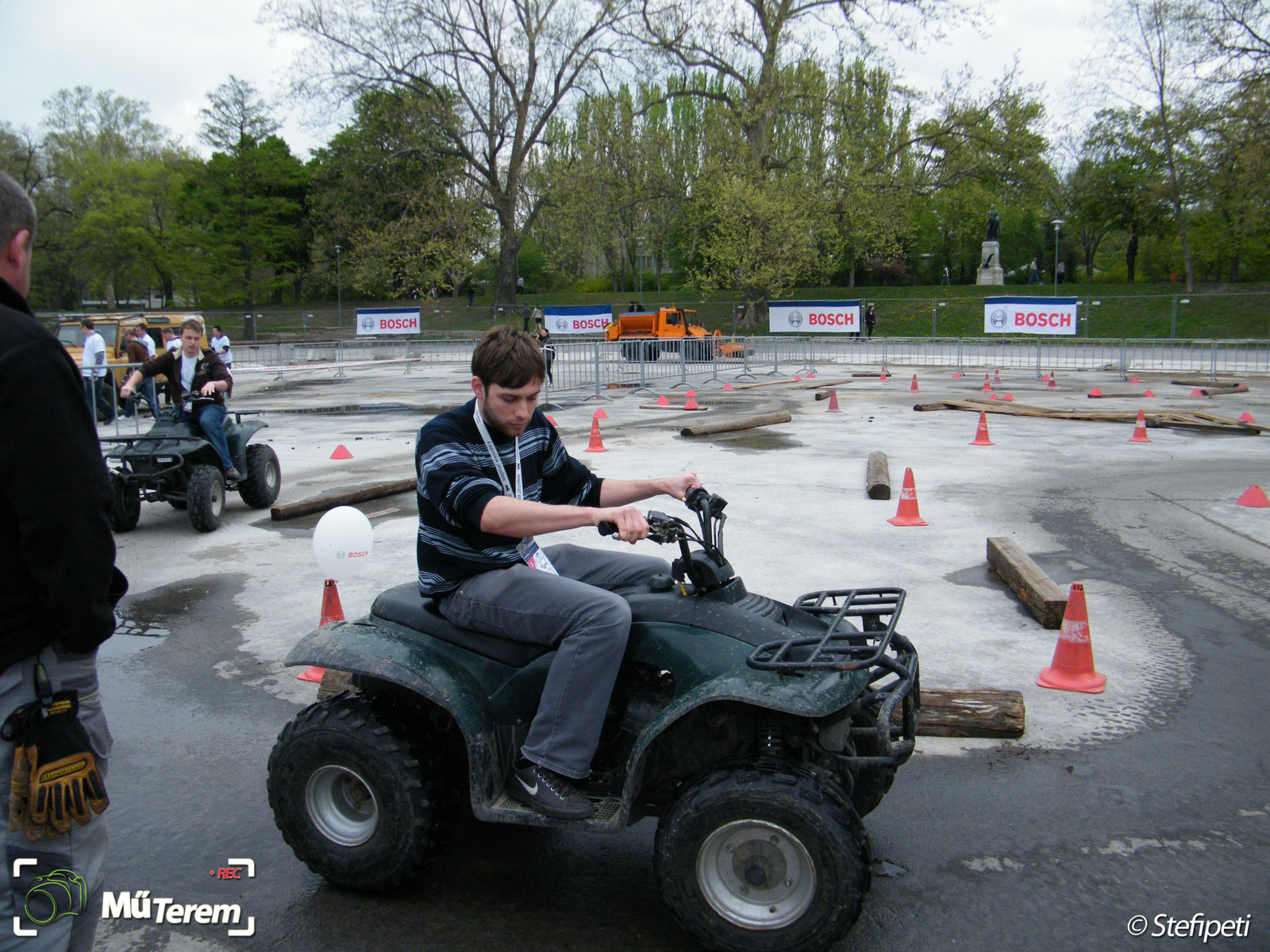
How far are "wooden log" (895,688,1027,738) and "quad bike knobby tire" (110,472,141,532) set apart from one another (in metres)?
6.91

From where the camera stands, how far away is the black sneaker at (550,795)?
9.53 ft

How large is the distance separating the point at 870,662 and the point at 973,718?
1.87 m

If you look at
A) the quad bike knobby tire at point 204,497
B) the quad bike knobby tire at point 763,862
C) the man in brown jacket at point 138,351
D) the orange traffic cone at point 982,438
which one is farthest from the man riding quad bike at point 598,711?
the man in brown jacket at point 138,351

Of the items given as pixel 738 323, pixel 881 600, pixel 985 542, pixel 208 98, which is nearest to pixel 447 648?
pixel 881 600

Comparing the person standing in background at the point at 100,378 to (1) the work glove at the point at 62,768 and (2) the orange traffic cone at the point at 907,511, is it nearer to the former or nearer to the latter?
(2) the orange traffic cone at the point at 907,511

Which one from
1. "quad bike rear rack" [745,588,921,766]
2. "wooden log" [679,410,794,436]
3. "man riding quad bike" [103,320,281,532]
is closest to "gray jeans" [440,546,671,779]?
"quad bike rear rack" [745,588,921,766]

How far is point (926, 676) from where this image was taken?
16.3 feet

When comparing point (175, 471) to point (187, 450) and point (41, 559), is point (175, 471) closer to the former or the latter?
point (187, 450)

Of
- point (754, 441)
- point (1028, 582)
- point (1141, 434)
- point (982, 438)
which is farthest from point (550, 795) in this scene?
point (1141, 434)

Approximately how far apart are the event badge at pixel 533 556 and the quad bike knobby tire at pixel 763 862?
0.87 m

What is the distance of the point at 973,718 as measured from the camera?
4.27m

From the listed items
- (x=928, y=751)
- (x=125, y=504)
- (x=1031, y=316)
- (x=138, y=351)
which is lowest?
(x=928, y=751)

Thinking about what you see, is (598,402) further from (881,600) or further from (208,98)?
(208,98)

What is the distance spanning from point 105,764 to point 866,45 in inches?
1766
